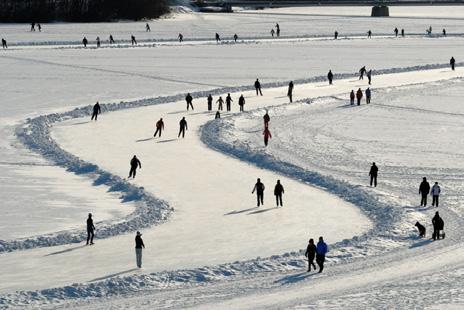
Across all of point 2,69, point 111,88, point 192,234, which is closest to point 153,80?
point 111,88

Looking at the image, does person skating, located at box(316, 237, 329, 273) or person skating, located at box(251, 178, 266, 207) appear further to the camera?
person skating, located at box(251, 178, 266, 207)

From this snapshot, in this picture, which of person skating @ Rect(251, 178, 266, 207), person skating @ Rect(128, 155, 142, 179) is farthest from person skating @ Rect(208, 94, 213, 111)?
person skating @ Rect(251, 178, 266, 207)

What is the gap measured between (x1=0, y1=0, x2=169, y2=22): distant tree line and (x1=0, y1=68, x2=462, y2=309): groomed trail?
4834 centimetres

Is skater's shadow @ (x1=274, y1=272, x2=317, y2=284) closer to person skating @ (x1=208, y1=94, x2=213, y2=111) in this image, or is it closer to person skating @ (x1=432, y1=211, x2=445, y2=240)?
person skating @ (x1=432, y1=211, x2=445, y2=240)

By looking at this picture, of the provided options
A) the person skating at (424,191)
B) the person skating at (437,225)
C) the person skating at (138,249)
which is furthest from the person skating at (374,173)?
the person skating at (138,249)

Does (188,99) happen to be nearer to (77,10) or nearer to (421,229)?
(421,229)

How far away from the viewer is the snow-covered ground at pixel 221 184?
1809 centimetres

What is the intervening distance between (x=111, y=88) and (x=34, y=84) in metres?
3.25

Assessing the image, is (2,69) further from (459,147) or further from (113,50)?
(459,147)

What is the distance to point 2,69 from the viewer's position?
48844 mm

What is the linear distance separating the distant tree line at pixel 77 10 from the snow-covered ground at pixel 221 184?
24.3 meters

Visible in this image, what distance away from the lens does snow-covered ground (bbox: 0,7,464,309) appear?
18094mm

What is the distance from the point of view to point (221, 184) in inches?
1041

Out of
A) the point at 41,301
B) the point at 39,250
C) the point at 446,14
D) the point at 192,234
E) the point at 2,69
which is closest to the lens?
the point at 41,301
